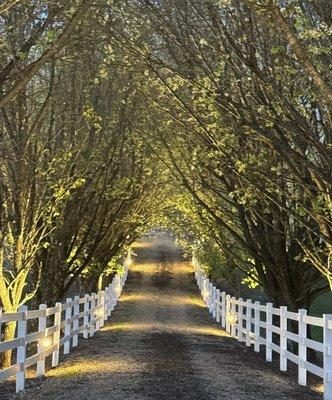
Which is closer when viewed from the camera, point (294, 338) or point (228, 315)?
point (294, 338)

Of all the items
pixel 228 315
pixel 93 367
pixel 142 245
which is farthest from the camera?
pixel 142 245

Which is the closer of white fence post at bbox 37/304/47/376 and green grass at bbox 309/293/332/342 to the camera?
white fence post at bbox 37/304/47/376

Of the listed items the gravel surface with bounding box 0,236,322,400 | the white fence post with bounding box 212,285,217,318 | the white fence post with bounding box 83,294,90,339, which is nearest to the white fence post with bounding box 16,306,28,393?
the gravel surface with bounding box 0,236,322,400

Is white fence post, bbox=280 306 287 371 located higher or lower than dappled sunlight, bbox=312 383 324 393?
higher

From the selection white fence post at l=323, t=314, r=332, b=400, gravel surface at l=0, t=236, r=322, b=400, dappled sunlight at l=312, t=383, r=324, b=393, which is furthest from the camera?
dappled sunlight at l=312, t=383, r=324, b=393

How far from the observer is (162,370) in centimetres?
1148

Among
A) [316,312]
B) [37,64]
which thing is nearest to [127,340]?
[37,64]

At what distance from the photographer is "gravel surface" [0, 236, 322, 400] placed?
946 centimetres

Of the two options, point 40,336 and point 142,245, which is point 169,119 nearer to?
point 40,336

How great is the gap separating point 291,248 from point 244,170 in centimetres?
566

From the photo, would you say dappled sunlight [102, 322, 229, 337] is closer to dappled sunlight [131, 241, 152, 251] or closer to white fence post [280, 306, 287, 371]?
white fence post [280, 306, 287, 371]

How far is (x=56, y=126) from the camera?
1723cm

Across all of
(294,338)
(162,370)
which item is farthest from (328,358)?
(162,370)

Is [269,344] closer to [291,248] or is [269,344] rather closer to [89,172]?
[291,248]
